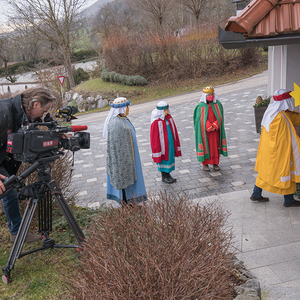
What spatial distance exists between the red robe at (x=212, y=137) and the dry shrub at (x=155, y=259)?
400 cm

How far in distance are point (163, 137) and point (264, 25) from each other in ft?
10.3

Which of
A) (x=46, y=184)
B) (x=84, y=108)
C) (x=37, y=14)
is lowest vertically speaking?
(x=84, y=108)

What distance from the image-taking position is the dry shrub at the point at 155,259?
6.98ft

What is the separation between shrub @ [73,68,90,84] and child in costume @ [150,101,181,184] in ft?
85.9

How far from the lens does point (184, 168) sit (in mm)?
7625

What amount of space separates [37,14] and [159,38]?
12136mm

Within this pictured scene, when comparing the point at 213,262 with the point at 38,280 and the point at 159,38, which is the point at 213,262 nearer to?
the point at 38,280

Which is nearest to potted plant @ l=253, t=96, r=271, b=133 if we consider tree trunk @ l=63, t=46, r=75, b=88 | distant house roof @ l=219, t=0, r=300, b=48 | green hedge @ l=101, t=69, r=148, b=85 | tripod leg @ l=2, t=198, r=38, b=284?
distant house roof @ l=219, t=0, r=300, b=48

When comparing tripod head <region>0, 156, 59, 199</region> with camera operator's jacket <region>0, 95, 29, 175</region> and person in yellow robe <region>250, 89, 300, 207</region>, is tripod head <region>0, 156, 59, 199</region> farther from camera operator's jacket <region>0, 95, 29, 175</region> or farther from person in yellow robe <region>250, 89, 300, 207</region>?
person in yellow robe <region>250, 89, 300, 207</region>

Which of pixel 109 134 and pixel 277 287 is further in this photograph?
pixel 109 134

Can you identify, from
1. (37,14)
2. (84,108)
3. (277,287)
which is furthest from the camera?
(37,14)

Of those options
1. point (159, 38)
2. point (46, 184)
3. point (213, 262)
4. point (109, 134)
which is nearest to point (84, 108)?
point (159, 38)

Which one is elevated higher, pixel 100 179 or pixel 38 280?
pixel 38 280

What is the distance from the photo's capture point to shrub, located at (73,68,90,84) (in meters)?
30.9
